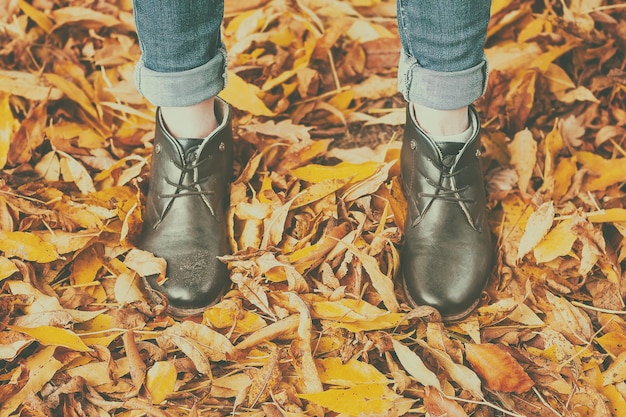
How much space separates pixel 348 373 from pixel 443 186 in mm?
385

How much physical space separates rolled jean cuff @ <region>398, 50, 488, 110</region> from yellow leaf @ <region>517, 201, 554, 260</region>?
311 mm

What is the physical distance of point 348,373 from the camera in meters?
1.10

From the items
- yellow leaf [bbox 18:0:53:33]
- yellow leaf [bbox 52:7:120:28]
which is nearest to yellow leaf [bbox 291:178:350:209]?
yellow leaf [bbox 52:7:120:28]

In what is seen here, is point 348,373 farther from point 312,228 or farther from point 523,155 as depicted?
point 523,155

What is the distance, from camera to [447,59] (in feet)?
3.31

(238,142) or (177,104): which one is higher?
(177,104)

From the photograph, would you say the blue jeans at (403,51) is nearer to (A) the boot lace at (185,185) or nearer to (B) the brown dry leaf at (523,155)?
(A) the boot lace at (185,185)

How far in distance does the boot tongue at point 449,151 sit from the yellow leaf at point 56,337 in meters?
0.71

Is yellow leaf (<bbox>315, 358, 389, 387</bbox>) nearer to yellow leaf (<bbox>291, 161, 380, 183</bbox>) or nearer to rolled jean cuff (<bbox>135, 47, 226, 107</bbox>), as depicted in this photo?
yellow leaf (<bbox>291, 161, 380, 183</bbox>)

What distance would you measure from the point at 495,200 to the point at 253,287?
21.5 inches

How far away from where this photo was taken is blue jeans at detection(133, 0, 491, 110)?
37.7 inches

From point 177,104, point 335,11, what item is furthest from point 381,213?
point 335,11

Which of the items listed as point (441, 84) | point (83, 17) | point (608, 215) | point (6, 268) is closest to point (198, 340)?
point (6, 268)

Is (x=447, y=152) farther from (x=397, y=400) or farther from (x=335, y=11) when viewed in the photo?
(x=335, y=11)
